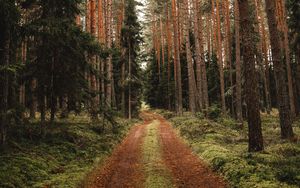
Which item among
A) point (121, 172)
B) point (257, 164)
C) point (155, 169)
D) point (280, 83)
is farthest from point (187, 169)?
point (280, 83)

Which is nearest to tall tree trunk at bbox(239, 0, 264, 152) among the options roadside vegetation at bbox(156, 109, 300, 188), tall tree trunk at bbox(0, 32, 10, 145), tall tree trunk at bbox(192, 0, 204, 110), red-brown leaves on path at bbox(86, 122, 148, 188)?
roadside vegetation at bbox(156, 109, 300, 188)

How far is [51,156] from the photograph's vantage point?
11.7 m

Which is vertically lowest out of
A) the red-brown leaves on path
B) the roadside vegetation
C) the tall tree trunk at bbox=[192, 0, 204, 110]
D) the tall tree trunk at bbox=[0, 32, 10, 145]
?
the red-brown leaves on path

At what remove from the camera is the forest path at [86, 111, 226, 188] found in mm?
9445

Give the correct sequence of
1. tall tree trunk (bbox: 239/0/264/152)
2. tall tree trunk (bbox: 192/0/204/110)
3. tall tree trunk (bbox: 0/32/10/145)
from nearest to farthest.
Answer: tall tree trunk (bbox: 0/32/10/145)
tall tree trunk (bbox: 239/0/264/152)
tall tree trunk (bbox: 192/0/204/110)

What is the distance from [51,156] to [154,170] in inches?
161

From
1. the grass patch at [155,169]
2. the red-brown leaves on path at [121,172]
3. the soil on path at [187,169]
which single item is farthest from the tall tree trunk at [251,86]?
the red-brown leaves on path at [121,172]

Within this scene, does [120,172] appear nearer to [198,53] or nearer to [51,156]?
[51,156]

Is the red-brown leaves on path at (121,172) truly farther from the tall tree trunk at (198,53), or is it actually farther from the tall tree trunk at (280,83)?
the tall tree trunk at (198,53)

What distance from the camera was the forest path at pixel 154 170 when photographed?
31.0 feet

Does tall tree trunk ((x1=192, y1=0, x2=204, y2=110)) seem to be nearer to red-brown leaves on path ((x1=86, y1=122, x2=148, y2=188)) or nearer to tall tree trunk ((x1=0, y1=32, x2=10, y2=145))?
red-brown leaves on path ((x1=86, y1=122, x2=148, y2=188))

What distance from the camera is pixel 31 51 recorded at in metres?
14.5

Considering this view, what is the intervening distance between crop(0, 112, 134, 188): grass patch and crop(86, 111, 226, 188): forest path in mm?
675

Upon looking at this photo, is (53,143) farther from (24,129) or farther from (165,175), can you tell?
(165,175)
